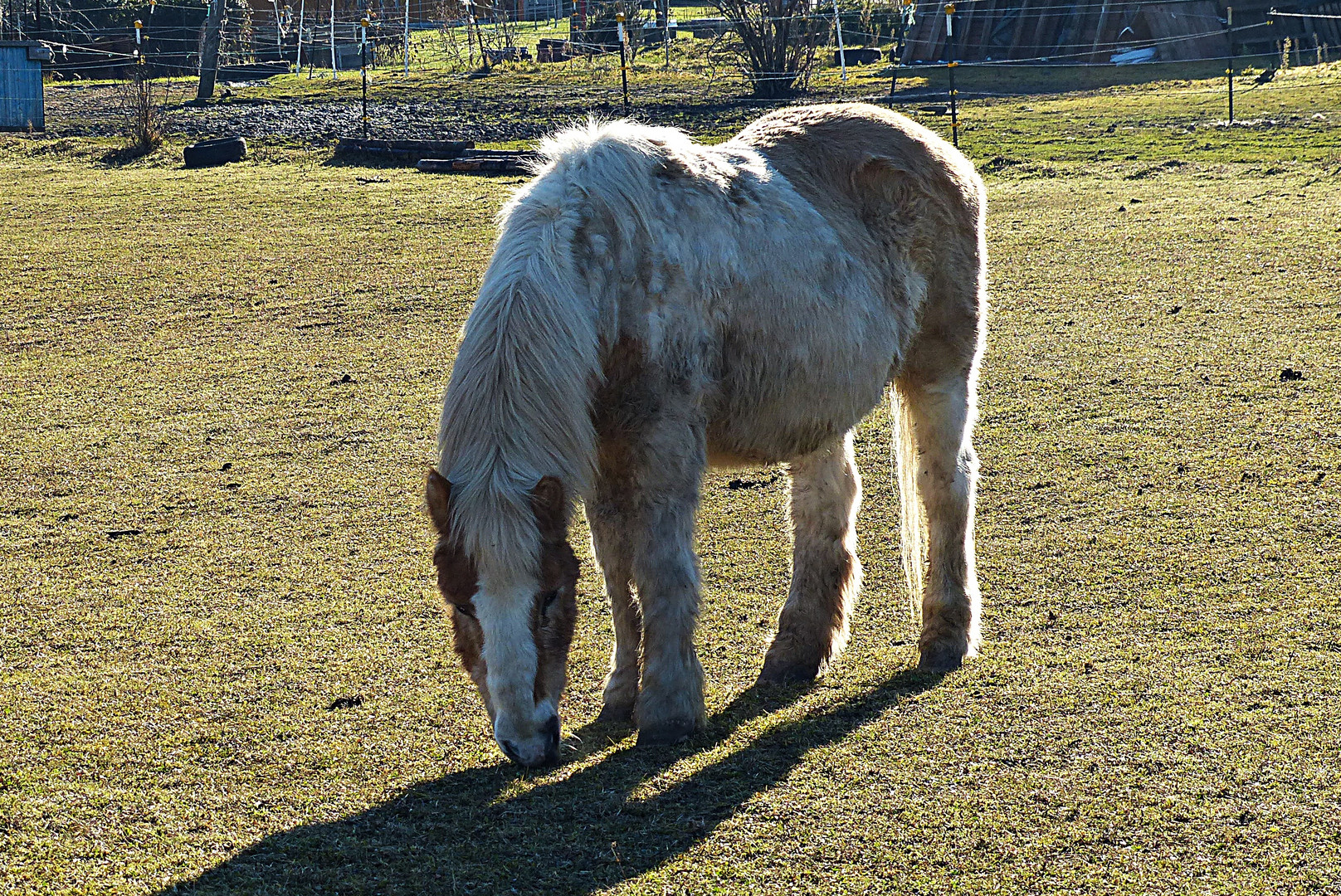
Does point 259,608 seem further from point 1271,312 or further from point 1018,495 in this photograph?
point 1271,312

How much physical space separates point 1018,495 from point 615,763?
111 inches

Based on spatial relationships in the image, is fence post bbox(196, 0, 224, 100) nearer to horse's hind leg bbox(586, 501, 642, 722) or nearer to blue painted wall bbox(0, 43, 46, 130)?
blue painted wall bbox(0, 43, 46, 130)

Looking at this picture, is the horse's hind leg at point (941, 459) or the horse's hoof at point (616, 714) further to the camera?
the horse's hind leg at point (941, 459)

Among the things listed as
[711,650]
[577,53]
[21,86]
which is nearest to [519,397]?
[711,650]

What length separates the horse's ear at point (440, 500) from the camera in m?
3.09

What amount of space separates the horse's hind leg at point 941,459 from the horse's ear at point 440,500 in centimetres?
188

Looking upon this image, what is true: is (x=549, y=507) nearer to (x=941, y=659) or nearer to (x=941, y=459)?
(x=941, y=659)

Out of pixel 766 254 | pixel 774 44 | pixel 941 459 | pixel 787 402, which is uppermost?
pixel 774 44

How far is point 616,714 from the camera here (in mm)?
3852

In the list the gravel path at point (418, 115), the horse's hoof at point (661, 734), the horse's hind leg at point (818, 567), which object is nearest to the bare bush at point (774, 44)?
the gravel path at point (418, 115)

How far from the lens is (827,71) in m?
26.3

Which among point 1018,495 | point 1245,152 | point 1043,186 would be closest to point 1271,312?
point 1018,495

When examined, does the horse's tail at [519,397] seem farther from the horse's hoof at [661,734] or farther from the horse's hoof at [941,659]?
the horse's hoof at [941,659]

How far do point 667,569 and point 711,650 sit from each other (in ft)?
2.91
